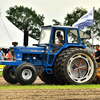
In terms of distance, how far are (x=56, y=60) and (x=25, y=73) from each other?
45.0 inches

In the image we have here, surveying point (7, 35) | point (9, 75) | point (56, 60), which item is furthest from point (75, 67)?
point (7, 35)

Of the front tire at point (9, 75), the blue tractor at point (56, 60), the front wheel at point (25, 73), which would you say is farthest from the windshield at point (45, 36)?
the front tire at point (9, 75)

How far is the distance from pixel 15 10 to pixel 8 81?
145 feet

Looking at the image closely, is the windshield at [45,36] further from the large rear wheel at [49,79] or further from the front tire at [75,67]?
the large rear wheel at [49,79]

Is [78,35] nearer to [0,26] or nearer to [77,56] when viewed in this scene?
[77,56]

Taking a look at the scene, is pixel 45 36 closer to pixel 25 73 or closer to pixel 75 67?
pixel 75 67

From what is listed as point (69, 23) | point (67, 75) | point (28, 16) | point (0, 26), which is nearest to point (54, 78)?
point (67, 75)

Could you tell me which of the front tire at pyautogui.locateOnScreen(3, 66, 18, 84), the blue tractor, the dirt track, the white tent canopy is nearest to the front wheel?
the blue tractor

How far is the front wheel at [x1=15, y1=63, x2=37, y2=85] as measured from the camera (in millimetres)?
10070

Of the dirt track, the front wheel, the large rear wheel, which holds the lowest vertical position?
the dirt track

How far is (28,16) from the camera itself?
5400 centimetres

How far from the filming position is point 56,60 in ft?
34.4

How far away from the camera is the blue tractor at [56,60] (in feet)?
34.1

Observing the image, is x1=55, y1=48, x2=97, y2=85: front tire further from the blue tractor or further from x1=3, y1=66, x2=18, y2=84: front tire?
x1=3, y1=66, x2=18, y2=84: front tire
